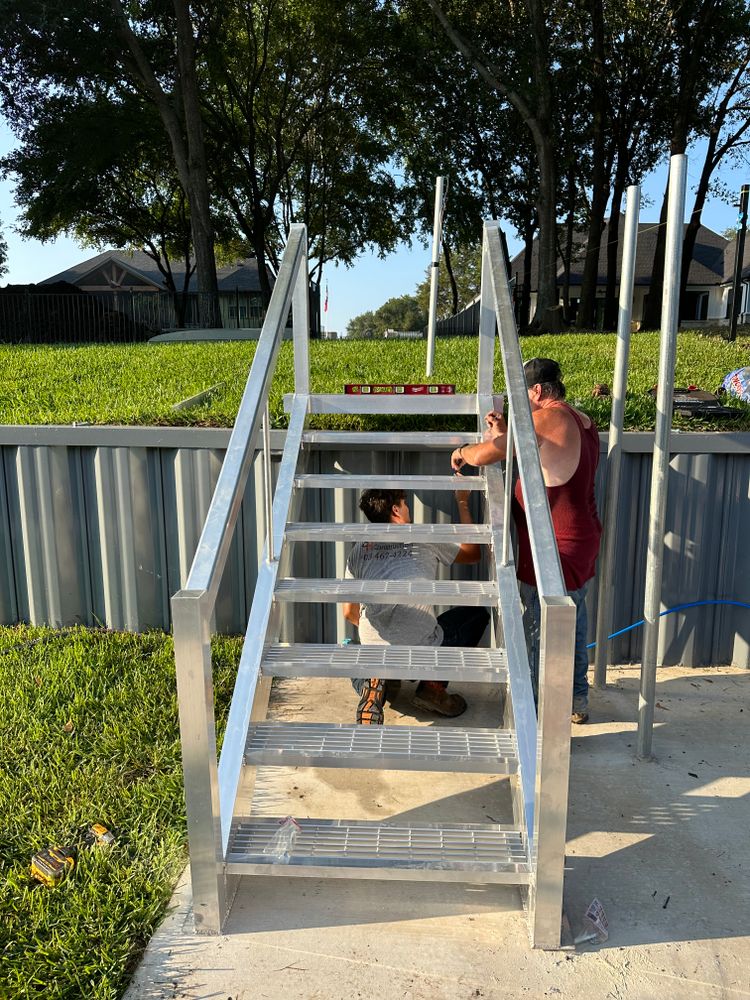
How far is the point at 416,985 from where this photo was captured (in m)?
2.40

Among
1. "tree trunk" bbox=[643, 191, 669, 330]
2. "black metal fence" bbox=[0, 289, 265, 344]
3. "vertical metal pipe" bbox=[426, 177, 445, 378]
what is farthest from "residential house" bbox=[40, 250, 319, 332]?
"vertical metal pipe" bbox=[426, 177, 445, 378]

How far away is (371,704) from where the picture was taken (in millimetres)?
3818

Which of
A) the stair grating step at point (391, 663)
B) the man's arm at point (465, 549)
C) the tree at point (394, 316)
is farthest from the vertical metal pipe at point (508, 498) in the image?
the tree at point (394, 316)

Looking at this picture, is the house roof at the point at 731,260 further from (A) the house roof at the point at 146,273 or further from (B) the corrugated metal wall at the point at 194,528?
(B) the corrugated metal wall at the point at 194,528

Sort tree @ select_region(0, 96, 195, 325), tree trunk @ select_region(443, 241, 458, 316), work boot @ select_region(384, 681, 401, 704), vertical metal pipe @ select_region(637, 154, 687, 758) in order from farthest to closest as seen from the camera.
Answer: tree trunk @ select_region(443, 241, 458, 316)
tree @ select_region(0, 96, 195, 325)
work boot @ select_region(384, 681, 401, 704)
vertical metal pipe @ select_region(637, 154, 687, 758)

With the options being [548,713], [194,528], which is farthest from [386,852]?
[194,528]

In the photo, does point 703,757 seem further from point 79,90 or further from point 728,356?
point 79,90

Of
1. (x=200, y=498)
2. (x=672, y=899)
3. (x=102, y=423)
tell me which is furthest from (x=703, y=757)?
(x=102, y=423)

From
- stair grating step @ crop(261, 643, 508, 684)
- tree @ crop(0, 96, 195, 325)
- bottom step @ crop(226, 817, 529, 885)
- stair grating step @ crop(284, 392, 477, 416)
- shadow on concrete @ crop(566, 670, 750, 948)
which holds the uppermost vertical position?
tree @ crop(0, 96, 195, 325)

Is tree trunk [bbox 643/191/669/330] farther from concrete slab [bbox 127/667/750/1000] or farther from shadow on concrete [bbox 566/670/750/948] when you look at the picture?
concrete slab [bbox 127/667/750/1000]

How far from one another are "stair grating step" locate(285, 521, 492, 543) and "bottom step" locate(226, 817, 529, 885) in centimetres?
130

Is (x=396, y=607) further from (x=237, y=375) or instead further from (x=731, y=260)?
(x=731, y=260)

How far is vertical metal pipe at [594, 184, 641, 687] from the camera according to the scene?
157 inches

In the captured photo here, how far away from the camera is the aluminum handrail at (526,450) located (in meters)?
2.43
